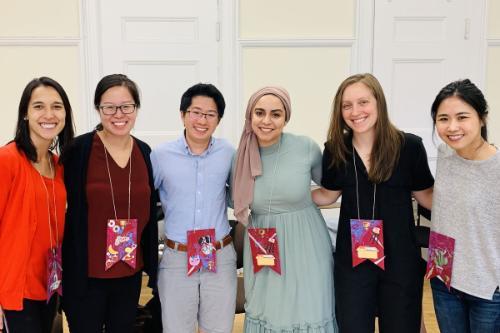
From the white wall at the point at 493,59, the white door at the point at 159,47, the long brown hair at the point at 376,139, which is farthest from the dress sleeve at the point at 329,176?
the white wall at the point at 493,59

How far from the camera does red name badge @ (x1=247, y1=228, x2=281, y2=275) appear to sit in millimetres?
1950

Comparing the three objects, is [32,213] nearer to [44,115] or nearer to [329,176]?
[44,115]

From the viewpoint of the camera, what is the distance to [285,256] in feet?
6.48

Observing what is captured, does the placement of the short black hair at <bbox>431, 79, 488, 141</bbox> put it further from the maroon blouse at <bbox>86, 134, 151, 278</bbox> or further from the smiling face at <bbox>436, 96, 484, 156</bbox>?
the maroon blouse at <bbox>86, 134, 151, 278</bbox>

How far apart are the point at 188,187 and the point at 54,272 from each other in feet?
2.03

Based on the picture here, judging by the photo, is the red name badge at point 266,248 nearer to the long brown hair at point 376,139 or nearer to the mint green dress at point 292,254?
the mint green dress at point 292,254

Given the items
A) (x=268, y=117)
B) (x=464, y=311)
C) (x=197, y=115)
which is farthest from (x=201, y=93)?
(x=464, y=311)

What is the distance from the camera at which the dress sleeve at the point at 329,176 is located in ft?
6.36

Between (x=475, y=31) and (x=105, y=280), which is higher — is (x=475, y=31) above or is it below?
above

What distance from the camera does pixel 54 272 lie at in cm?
174

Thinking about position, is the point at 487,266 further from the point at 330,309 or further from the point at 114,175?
the point at 114,175

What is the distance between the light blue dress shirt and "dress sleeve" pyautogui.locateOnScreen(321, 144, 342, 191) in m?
0.44

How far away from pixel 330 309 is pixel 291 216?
45cm

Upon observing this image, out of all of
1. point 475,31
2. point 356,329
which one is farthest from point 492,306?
point 475,31
